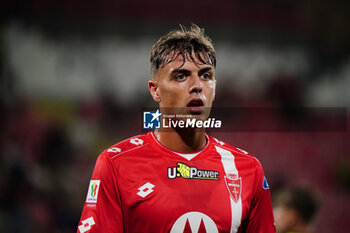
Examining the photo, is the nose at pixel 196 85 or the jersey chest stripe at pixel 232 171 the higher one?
the nose at pixel 196 85

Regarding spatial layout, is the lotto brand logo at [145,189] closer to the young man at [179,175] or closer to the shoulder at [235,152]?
the young man at [179,175]

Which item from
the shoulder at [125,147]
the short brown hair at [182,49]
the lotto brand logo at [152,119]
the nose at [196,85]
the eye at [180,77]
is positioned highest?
the short brown hair at [182,49]

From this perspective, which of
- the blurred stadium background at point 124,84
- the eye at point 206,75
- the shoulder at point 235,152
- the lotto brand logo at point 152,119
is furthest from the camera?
the blurred stadium background at point 124,84

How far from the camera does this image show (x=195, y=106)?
231 cm

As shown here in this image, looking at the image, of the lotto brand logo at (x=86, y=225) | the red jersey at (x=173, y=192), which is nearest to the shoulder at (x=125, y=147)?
Answer: the red jersey at (x=173, y=192)

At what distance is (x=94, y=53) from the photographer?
7.07 meters

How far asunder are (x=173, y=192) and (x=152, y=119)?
2.20 ft

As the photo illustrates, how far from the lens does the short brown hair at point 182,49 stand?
2357mm

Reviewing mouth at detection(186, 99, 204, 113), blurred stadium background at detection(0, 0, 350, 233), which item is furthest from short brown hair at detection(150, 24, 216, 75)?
blurred stadium background at detection(0, 0, 350, 233)

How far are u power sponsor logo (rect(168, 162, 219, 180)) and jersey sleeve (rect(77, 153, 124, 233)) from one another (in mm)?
310

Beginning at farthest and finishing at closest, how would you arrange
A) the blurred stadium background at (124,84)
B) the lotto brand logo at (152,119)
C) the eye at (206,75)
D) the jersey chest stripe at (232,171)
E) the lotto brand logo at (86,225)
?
the blurred stadium background at (124,84) < the lotto brand logo at (152,119) < the eye at (206,75) < the jersey chest stripe at (232,171) < the lotto brand logo at (86,225)

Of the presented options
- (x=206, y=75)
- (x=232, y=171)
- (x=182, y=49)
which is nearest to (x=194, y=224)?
(x=232, y=171)

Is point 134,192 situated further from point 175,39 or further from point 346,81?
point 346,81

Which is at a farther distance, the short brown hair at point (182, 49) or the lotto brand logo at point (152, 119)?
the lotto brand logo at point (152, 119)
